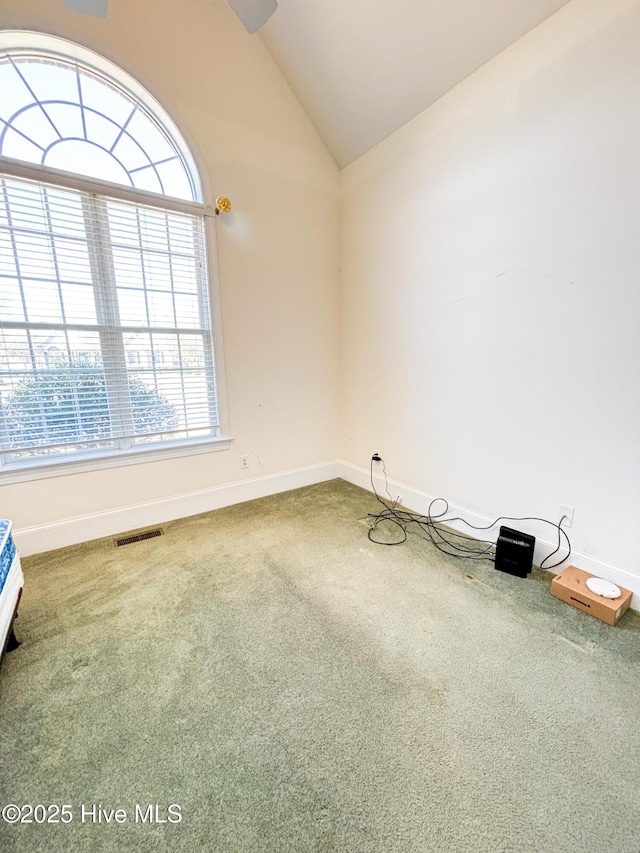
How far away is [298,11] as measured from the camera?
2.31 meters

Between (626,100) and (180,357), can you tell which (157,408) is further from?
(626,100)

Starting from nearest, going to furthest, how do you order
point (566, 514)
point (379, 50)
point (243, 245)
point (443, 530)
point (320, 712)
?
1. point (320, 712)
2. point (566, 514)
3. point (379, 50)
4. point (443, 530)
5. point (243, 245)

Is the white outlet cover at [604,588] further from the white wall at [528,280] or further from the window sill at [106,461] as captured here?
the window sill at [106,461]

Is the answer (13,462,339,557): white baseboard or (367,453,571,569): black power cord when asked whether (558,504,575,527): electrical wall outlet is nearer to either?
(367,453,571,569): black power cord

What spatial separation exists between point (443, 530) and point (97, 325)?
112 inches

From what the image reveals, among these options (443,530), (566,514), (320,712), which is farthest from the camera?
(443,530)

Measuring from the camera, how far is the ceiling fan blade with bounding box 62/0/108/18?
129cm

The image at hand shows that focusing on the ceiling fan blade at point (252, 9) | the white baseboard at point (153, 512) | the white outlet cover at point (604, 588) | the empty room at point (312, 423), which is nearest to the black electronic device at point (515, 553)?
the empty room at point (312, 423)

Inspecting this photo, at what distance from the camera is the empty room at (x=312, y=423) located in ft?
3.53

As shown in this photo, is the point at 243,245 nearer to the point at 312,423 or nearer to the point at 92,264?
the point at 92,264

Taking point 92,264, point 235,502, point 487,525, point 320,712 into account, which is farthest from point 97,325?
point 487,525

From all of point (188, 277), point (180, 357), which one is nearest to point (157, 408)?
point (180, 357)

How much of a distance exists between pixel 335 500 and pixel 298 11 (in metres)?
3.56

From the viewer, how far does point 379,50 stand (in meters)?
2.25
